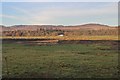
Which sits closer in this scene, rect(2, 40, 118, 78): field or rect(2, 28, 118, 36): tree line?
rect(2, 40, 118, 78): field

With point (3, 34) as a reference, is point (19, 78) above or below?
below

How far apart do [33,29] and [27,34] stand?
241cm

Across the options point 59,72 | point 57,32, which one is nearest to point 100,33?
point 57,32

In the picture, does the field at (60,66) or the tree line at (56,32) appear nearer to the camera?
the field at (60,66)

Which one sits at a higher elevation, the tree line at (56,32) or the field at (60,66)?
the tree line at (56,32)

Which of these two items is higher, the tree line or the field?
the tree line

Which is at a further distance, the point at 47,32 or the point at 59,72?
the point at 47,32

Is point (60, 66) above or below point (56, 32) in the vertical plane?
below

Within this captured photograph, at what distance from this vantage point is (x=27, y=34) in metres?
52.2

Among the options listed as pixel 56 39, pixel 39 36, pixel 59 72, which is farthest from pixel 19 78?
pixel 39 36

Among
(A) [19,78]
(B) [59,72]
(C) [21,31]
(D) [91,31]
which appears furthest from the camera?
(D) [91,31]

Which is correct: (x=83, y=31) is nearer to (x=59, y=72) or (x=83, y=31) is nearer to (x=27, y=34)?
(x=27, y=34)

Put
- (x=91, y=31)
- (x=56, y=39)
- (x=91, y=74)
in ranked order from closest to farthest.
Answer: (x=91, y=74), (x=56, y=39), (x=91, y=31)

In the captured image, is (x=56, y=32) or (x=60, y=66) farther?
(x=56, y=32)
